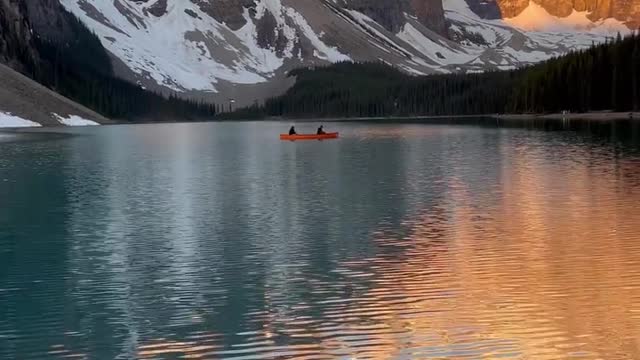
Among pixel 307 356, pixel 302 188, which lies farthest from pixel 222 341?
pixel 302 188

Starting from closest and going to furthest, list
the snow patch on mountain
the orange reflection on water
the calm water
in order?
1. the orange reflection on water
2. the calm water
3. the snow patch on mountain

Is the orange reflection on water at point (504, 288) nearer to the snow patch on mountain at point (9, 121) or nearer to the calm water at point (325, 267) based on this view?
the calm water at point (325, 267)

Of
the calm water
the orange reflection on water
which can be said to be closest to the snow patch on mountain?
the calm water

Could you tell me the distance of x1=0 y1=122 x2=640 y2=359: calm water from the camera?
23109 mm

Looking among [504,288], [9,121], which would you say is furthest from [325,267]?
[9,121]

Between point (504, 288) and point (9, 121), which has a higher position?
point (9, 121)

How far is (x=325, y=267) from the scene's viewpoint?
32.2 metres

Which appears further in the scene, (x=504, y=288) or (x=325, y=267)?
(x=325, y=267)

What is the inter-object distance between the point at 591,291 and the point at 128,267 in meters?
15.1

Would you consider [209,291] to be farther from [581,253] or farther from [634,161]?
[634,161]

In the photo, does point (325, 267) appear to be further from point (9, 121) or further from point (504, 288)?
point (9, 121)

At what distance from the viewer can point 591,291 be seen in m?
27.4

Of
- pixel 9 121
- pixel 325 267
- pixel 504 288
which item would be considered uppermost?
pixel 9 121

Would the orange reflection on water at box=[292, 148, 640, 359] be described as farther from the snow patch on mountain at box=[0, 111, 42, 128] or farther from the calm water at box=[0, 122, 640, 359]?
the snow patch on mountain at box=[0, 111, 42, 128]
